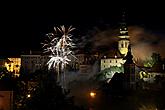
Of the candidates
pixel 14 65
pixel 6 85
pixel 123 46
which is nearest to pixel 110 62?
pixel 123 46

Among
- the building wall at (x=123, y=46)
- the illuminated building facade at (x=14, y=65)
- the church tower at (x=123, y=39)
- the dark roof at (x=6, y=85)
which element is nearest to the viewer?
the dark roof at (x=6, y=85)

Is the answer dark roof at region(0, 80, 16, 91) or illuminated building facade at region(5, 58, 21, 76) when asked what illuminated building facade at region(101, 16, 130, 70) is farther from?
dark roof at region(0, 80, 16, 91)

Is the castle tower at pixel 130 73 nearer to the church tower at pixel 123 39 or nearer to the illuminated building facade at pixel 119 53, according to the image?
the illuminated building facade at pixel 119 53

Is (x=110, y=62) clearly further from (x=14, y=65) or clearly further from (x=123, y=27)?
(x=14, y=65)

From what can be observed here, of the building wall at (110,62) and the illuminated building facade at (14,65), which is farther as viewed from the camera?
the illuminated building facade at (14,65)

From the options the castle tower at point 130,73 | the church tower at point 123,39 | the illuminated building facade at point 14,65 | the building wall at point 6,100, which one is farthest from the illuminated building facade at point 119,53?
the building wall at point 6,100

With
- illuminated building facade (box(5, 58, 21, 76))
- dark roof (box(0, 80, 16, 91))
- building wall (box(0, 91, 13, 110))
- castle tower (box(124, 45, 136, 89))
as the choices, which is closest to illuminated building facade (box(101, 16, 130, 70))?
castle tower (box(124, 45, 136, 89))

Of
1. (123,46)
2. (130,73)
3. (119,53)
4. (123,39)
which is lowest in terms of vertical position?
(130,73)

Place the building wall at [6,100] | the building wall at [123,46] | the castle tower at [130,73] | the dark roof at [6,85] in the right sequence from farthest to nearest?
the building wall at [123,46] < the castle tower at [130,73] < the dark roof at [6,85] < the building wall at [6,100]

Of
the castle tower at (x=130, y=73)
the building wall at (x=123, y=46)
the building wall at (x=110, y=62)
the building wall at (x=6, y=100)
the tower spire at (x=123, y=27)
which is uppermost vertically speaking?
the tower spire at (x=123, y=27)

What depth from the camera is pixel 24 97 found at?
1614 inches

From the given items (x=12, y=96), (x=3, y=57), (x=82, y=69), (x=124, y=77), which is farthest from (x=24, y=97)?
(x=3, y=57)

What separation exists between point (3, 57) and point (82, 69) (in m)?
22.3

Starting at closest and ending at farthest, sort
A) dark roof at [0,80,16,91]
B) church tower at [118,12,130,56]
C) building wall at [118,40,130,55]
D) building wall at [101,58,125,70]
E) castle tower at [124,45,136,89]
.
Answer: dark roof at [0,80,16,91] → castle tower at [124,45,136,89] → building wall at [101,58,125,70] → church tower at [118,12,130,56] → building wall at [118,40,130,55]
